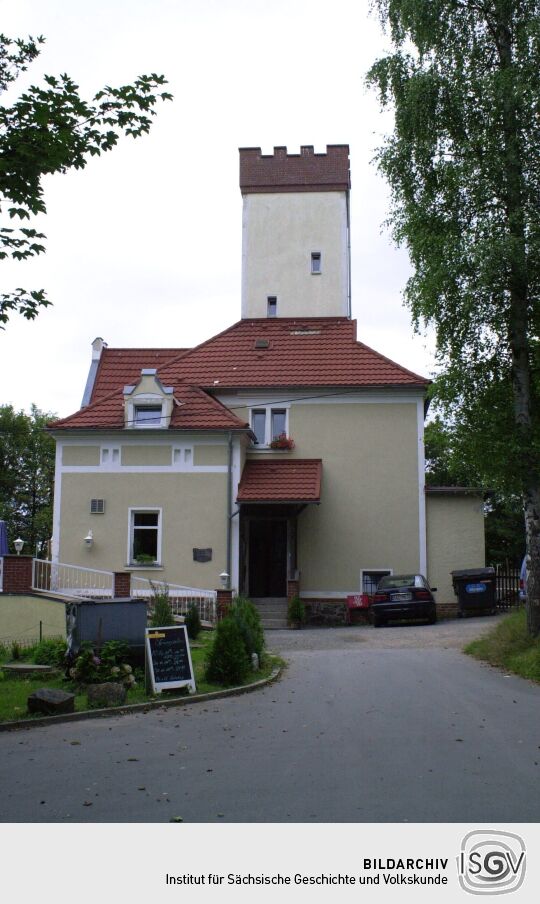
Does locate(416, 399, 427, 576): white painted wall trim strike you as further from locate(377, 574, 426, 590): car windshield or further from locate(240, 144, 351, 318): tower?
locate(240, 144, 351, 318): tower

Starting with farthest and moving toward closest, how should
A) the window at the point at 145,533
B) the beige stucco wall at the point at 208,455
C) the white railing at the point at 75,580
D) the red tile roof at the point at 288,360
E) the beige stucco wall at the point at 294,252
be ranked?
the beige stucco wall at the point at 294,252 → the red tile roof at the point at 288,360 → the beige stucco wall at the point at 208,455 → the window at the point at 145,533 → the white railing at the point at 75,580

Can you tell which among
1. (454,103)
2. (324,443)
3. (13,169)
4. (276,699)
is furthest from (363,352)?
(13,169)

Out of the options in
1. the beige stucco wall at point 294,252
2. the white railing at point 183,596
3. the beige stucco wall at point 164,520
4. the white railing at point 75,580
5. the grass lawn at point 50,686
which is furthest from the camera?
the beige stucco wall at point 294,252

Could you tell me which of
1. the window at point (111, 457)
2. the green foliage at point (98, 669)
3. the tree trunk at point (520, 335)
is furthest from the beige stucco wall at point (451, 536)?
the green foliage at point (98, 669)

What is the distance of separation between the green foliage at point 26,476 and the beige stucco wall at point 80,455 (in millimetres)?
31360

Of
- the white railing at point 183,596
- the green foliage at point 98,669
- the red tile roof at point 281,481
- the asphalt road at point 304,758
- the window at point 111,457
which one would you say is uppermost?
the window at point 111,457

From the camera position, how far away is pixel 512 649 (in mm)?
15547

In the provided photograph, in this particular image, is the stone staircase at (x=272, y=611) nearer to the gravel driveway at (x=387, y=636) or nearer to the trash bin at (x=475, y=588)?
the gravel driveway at (x=387, y=636)

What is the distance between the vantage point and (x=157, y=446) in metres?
27.4

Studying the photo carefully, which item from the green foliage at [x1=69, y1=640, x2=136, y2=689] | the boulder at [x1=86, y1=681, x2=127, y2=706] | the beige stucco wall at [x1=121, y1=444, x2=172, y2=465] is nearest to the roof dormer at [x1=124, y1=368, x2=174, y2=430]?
the beige stucco wall at [x1=121, y1=444, x2=172, y2=465]

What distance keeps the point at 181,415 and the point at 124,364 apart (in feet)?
19.8

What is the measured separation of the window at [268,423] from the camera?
29.7m

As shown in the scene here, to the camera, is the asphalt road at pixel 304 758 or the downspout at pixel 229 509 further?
the downspout at pixel 229 509

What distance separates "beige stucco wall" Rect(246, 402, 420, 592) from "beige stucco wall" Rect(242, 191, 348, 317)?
593 centimetres
